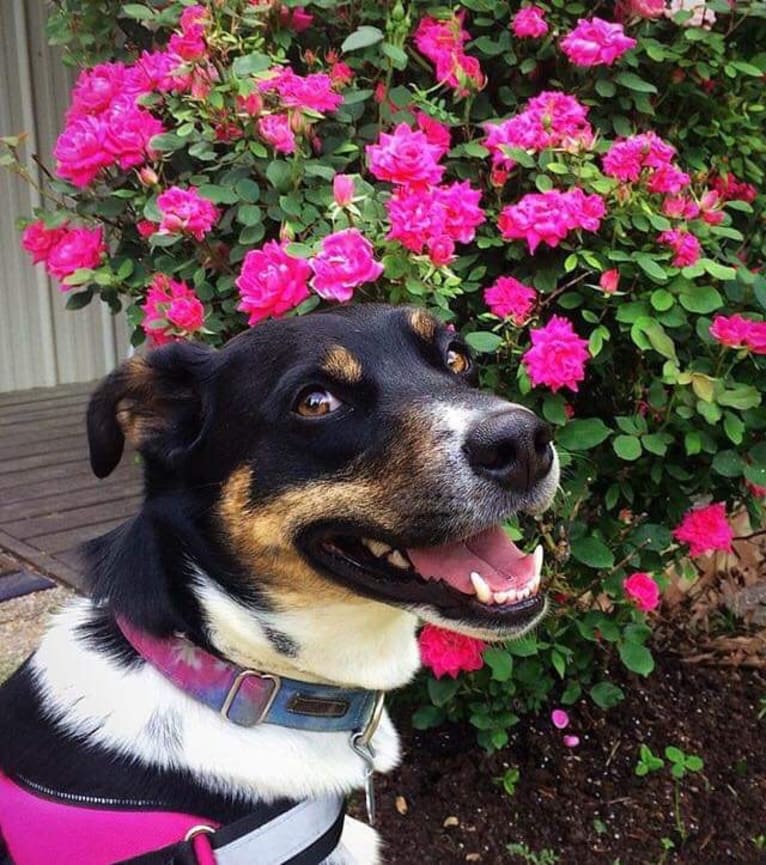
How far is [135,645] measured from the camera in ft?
5.77

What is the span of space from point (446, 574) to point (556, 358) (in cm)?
63

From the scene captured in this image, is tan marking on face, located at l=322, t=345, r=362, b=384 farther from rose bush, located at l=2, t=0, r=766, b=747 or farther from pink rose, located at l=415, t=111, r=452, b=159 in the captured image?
pink rose, located at l=415, t=111, r=452, b=159

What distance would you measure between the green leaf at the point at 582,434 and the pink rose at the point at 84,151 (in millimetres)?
1336

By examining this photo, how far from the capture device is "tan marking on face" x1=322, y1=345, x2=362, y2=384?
1777mm

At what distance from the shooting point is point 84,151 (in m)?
2.39

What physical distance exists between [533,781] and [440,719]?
31 cm

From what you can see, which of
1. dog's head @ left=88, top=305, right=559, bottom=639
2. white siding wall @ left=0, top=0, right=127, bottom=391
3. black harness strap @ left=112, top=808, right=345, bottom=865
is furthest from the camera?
white siding wall @ left=0, top=0, right=127, bottom=391

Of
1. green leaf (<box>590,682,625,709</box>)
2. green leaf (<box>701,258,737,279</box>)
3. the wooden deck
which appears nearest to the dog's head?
green leaf (<box>701,258,737,279</box>)

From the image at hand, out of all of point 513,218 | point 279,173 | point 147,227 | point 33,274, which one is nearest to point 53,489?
point 33,274

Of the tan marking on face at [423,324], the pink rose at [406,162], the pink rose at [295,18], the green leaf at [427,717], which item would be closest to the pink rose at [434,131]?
the pink rose at [406,162]

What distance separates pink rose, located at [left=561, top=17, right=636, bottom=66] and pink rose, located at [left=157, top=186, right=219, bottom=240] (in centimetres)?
95

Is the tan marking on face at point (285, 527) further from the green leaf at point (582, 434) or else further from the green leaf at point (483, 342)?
the green leaf at point (582, 434)

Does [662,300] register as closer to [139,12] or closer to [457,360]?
[457,360]

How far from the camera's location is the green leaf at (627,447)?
7.35 feet
